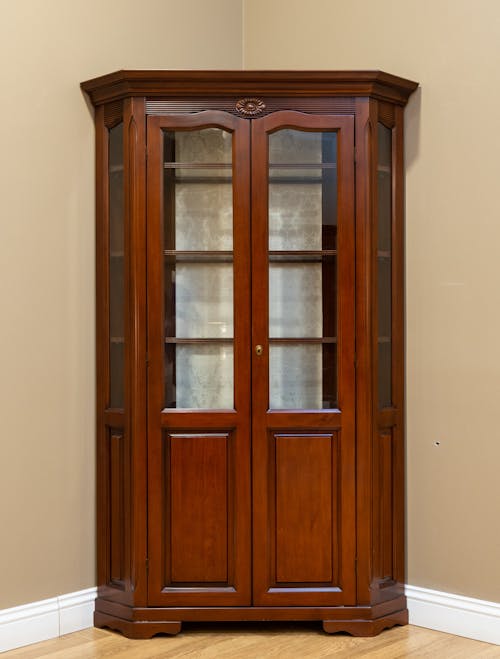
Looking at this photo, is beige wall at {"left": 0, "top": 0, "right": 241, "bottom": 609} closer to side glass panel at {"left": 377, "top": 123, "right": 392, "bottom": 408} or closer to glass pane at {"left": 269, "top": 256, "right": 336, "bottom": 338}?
glass pane at {"left": 269, "top": 256, "right": 336, "bottom": 338}

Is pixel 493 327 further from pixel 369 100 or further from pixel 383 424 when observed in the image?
pixel 369 100

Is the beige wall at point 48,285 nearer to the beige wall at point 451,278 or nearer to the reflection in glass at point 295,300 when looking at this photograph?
the reflection in glass at point 295,300

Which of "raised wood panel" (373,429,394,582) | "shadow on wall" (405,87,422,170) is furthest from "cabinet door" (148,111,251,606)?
"shadow on wall" (405,87,422,170)

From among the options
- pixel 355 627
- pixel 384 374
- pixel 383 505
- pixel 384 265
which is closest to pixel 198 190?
pixel 384 265

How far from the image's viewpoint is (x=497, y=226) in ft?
11.1

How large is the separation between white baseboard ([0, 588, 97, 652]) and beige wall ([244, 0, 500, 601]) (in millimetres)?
1340

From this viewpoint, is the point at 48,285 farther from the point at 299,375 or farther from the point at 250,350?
the point at 299,375

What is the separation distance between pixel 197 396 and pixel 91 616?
995 millimetres

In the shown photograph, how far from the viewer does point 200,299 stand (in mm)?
3576

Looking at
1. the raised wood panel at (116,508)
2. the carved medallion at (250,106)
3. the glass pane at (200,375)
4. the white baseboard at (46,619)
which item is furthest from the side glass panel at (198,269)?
the white baseboard at (46,619)

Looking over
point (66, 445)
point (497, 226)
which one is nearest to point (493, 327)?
point (497, 226)

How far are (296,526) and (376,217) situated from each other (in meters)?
1.26

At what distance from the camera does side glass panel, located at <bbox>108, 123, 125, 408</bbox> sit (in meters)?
3.59

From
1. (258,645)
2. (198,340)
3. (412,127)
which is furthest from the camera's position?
(412,127)
